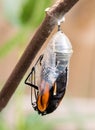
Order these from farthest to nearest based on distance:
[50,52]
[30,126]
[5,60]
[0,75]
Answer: [5,60] → [0,75] → [30,126] → [50,52]

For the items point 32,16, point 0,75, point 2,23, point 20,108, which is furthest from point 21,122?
point 2,23

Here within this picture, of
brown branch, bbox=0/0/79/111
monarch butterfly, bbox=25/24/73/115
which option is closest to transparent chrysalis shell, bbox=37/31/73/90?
monarch butterfly, bbox=25/24/73/115

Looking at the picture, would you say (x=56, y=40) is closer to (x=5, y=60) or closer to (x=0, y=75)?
(x=0, y=75)

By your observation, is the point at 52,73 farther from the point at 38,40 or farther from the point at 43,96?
the point at 38,40

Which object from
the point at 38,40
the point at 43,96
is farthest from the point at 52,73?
the point at 38,40

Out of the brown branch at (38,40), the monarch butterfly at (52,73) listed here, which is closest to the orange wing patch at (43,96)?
the monarch butterfly at (52,73)

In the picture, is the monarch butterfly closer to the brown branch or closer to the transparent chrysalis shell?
the transparent chrysalis shell
